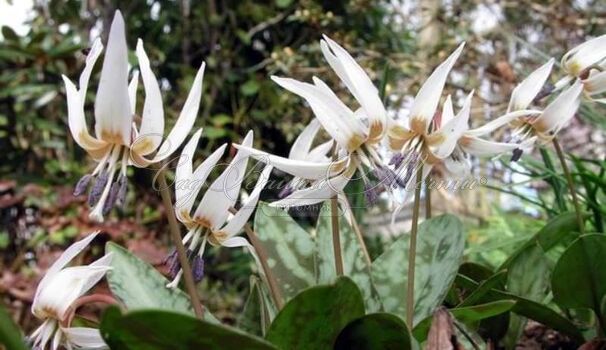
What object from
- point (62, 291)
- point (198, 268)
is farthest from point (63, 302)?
point (198, 268)

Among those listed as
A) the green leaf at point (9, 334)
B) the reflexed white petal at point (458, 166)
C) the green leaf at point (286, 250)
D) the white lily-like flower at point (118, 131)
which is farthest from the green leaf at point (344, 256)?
the green leaf at point (9, 334)

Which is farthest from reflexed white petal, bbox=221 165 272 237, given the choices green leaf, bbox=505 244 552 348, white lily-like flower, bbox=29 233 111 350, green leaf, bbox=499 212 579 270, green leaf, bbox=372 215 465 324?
green leaf, bbox=499 212 579 270

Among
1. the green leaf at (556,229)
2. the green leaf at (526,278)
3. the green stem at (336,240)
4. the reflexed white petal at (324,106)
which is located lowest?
the green leaf at (556,229)

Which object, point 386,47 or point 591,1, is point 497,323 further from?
point 591,1

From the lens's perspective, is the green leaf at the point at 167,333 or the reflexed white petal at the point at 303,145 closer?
the green leaf at the point at 167,333

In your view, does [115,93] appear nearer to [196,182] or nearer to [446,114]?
[196,182]

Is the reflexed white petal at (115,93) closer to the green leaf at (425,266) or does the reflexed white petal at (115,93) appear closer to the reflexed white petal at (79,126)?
the reflexed white petal at (79,126)

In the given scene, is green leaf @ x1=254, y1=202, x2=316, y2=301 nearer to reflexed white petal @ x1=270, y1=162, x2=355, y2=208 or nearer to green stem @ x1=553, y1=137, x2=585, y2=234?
reflexed white petal @ x1=270, y1=162, x2=355, y2=208
